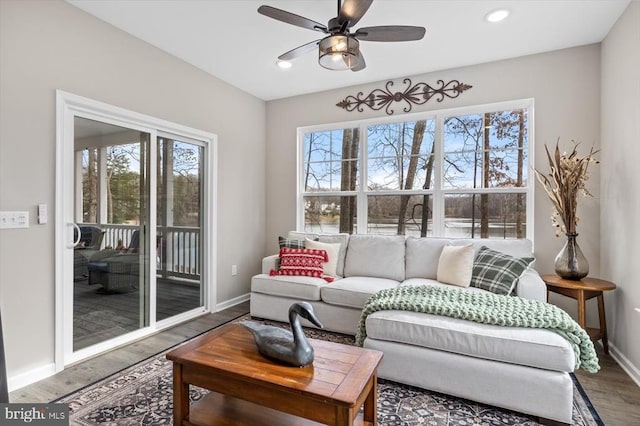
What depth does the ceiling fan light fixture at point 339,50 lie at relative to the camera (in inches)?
85.6

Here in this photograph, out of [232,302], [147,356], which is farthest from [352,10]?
[232,302]

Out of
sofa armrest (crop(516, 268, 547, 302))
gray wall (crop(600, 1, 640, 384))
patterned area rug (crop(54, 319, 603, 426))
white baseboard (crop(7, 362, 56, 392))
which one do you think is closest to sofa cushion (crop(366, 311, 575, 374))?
patterned area rug (crop(54, 319, 603, 426))

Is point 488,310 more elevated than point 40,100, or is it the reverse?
point 40,100

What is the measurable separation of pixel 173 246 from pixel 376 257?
7.09ft

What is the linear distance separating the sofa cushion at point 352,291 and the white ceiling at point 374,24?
2.27 meters

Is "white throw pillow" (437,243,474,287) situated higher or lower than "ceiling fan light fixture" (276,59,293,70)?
lower

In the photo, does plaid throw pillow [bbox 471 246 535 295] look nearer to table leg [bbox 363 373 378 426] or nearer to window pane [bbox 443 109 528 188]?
window pane [bbox 443 109 528 188]

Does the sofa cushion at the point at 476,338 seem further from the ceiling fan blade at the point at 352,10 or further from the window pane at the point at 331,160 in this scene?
the window pane at the point at 331,160

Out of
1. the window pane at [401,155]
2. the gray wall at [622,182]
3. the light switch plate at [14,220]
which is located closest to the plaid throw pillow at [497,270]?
the gray wall at [622,182]

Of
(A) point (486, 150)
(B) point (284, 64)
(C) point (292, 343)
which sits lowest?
(C) point (292, 343)

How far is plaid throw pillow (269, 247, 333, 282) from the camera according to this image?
3.45 metres

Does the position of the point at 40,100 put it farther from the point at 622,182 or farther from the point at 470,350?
the point at 622,182

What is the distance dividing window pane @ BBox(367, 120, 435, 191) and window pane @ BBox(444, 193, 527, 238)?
16.4 inches

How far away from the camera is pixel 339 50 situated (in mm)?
2201
